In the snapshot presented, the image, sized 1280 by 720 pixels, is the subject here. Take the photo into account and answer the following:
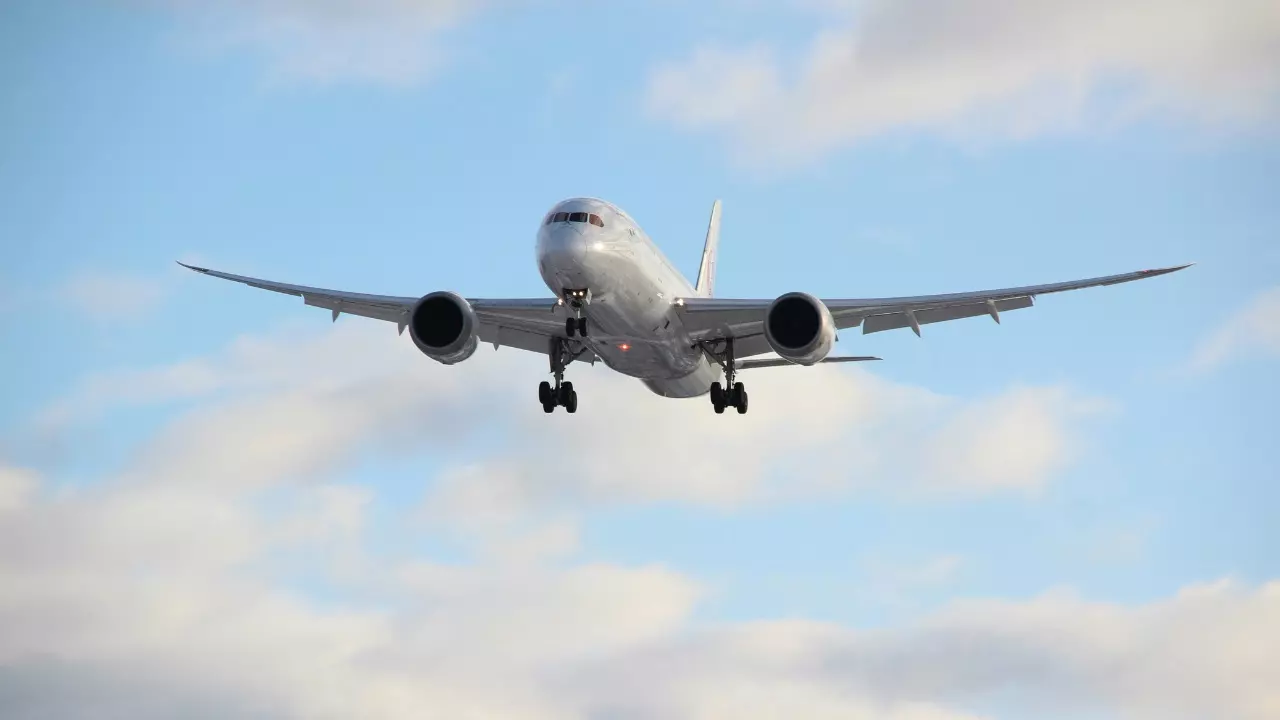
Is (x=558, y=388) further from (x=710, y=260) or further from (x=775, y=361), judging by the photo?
(x=710, y=260)

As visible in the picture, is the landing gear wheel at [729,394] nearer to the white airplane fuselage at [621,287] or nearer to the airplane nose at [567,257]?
the white airplane fuselage at [621,287]

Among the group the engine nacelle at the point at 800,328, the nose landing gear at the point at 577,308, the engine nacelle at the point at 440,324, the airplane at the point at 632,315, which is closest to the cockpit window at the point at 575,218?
the airplane at the point at 632,315

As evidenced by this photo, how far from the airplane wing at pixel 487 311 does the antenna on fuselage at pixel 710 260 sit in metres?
13.8

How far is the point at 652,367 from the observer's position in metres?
42.1

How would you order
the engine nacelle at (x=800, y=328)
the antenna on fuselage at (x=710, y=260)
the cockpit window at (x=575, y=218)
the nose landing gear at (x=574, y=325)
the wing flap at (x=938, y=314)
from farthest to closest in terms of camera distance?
the antenna on fuselage at (x=710, y=260), the wing flap at (x=938, y=314), the engine nacelle at (x=800, y=328), the nose landing gear at (x=574, y=325), the cockpit window at (x=575, y=218)

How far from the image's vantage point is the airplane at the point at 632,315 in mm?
37312

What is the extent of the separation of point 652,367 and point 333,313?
9.06 metres

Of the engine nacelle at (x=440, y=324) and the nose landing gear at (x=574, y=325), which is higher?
the engine nacelle at (x=440, y=324)

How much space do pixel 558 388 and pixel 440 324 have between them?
500 centimetres

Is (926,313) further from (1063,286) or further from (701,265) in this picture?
(701,265)

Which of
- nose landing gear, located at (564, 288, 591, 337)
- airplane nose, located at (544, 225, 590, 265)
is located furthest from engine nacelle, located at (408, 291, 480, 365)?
airplane nose, located at (544, 225, 590, 265)

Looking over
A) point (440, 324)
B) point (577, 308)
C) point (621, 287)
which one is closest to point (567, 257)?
point (577, 308)

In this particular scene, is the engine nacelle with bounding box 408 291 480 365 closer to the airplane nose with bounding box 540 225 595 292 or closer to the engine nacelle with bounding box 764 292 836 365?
the airplane nose with bounding box 540 225 595 292

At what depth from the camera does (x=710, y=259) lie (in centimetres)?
6078
